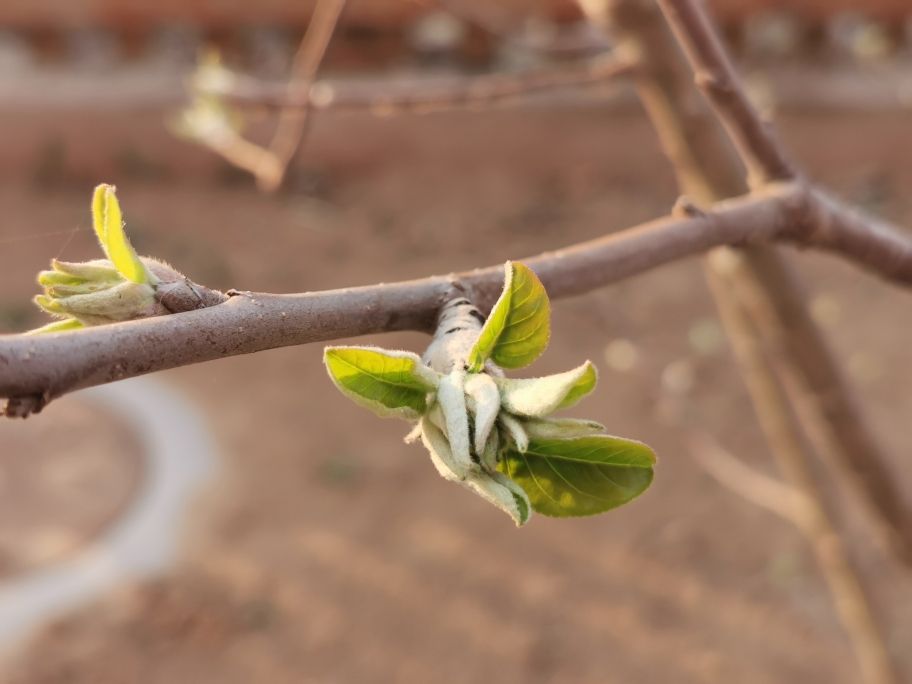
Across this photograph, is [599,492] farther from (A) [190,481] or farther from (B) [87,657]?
(A) [190,481]

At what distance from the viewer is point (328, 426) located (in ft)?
8.46

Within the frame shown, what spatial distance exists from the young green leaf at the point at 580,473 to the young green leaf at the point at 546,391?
0.11 ft

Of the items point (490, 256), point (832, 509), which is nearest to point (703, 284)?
point (490, 256)

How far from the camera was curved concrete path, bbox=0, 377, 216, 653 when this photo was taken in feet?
6.95

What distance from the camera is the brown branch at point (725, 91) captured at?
0.60 metres

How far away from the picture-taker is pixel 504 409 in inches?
14.3

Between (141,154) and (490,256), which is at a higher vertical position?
(141,154)

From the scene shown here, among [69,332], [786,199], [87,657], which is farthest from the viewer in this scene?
[87,657]

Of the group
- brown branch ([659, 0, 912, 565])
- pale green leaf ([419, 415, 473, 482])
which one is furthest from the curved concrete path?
pale green leaf ([419, 415, 473, 482])

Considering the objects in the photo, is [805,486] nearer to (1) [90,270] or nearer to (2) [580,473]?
(2) [580,473]

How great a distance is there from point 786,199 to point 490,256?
2651mm

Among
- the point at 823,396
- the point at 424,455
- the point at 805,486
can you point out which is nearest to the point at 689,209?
the point at 823,396

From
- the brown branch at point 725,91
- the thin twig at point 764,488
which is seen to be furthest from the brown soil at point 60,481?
the brown branch at point 725,91

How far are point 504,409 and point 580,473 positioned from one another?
58 millimetres
